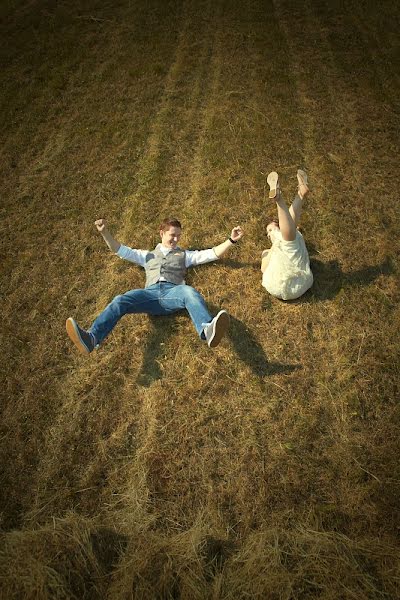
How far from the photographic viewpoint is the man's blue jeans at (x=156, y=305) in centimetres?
423

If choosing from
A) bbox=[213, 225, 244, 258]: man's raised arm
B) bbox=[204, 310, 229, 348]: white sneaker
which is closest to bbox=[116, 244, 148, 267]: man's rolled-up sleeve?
bbox=[213, 225, 244, 258]: man's raised arm

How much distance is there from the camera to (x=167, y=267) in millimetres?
4828

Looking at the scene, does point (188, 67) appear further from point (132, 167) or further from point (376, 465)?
point (376, 465)

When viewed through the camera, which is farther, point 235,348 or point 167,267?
point 167,267

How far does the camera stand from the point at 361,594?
269 centimetres

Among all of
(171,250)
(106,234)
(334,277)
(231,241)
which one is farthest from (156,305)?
(334,277)

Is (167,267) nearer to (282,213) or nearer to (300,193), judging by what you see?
(282,213)

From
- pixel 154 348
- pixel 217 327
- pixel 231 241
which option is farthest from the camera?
pixel 231 241

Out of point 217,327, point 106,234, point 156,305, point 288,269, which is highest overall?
point 106,234

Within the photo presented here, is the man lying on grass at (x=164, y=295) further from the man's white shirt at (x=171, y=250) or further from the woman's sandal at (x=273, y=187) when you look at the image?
the woman's sandal at (x=273, y=187)

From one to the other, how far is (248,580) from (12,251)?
17.2 ft

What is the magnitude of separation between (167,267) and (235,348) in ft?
4.42

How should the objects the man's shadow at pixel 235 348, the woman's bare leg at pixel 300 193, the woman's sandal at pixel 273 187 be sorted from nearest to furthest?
the woman's sandal at pixel 273 187 < the man's shadow at pixel 235 348 < the woman's bare leg at pixel 300 193

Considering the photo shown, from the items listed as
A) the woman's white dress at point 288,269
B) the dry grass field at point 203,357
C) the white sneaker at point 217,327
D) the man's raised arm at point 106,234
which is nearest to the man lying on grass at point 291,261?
the woman's white dress at point 288,269
